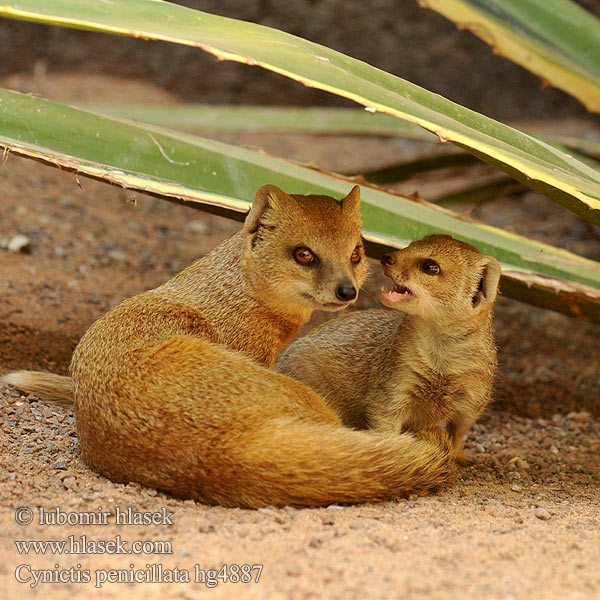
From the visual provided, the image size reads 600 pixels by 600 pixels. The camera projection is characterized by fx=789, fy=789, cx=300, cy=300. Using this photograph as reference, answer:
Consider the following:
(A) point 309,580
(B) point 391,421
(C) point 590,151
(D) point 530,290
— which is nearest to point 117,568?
(A) point 309,580

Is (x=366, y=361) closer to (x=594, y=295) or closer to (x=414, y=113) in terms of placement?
(x=594, y=295)

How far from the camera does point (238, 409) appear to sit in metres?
1.95

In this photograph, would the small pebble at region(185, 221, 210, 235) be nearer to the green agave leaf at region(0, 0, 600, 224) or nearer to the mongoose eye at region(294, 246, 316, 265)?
the mongoose eye at region(294, 246, 316, 265)

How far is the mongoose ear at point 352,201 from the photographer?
247cm

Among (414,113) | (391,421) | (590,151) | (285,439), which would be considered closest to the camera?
(414,113)

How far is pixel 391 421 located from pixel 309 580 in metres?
1.00

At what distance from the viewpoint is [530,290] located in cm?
275

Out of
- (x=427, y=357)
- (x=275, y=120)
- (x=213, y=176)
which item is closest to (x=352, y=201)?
(x=213, y=176)

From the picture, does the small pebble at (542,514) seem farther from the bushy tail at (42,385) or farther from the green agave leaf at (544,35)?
the green agave leaf at (544,35)

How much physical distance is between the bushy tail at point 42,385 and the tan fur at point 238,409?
1.39ft

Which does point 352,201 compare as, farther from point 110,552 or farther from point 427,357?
point 110,552

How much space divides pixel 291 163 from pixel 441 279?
0.71 m

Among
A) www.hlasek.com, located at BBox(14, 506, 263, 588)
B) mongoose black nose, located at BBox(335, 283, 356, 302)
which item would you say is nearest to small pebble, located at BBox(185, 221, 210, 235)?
mongoose black nose, located at BBox(335, 283, 356, 302)

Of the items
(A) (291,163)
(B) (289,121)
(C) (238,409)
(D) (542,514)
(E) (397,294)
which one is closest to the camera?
(C) (238,409)
